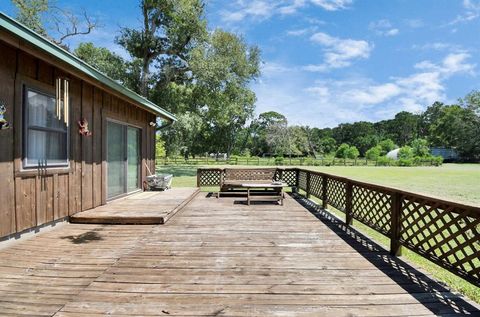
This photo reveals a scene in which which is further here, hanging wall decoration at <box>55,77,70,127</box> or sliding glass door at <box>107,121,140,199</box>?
sliding glass door at <box>107,121,140,199</box>

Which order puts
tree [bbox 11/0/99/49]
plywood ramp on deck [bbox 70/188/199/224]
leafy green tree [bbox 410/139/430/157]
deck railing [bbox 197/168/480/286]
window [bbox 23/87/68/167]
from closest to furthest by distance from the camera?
deck railing [bbox 197/168/480/286] < window [bbox 23/87/68/167] < plywood ramp on deck [bbox 70/188/199/224] < tree [bbox 11/0/99/49] < leafy green tree [bbox 410/139/430/157]

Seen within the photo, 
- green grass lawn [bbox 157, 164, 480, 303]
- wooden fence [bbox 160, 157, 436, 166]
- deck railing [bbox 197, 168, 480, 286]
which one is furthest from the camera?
wooden fence [bbox 160, 157, 436, 166]

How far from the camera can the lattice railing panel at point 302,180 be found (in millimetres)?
9555

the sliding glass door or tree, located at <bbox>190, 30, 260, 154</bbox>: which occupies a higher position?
tree, located at <bbox>190, 30, 260, 154</bbox>

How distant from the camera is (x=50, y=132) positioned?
441cm

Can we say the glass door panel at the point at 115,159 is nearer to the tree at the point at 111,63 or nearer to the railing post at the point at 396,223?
the railing post at the point at 396,223

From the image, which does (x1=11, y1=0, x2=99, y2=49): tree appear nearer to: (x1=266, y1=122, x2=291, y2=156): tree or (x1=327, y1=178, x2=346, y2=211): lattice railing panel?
(x1=327, y1=178, x2=346, y2=211): lattice railing panel

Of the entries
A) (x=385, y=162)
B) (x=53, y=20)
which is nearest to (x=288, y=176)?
(x=53, y=20)

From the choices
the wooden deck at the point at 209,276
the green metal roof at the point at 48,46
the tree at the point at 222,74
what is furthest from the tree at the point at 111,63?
the wooden deck at the point at 209,276

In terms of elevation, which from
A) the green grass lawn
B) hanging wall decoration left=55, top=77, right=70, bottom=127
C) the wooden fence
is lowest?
the green grass lawn

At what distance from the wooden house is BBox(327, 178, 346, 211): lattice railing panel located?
5.00 meters

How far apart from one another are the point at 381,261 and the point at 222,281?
2.05 m

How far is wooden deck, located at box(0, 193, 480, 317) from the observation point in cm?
234

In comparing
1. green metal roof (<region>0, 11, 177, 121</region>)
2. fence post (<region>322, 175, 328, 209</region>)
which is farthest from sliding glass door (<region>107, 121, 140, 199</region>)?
fence post (<region>322, 175, 328, 209</region>)
